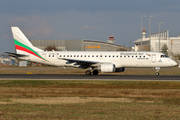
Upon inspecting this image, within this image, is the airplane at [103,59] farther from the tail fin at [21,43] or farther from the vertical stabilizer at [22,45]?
the tail fin at [21,43]

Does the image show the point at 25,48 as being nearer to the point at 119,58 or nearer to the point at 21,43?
the point at 21,43

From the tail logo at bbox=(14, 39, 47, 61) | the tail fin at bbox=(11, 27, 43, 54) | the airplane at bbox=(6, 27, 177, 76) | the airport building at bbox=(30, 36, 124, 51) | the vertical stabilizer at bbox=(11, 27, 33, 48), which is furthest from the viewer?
the airport building at bbox=(30, 36, 124, 51)

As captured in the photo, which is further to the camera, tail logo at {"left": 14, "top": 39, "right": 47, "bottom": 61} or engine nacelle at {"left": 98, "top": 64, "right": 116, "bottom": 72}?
tail logo at {"left": 14, "top": 39, "right": 47, "bottom": 61}

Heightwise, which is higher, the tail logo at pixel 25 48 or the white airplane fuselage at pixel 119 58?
the tail logo at pixel 25 48

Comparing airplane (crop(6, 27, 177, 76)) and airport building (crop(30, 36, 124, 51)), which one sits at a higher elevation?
airport building (crop(30, 36, 124, 51))

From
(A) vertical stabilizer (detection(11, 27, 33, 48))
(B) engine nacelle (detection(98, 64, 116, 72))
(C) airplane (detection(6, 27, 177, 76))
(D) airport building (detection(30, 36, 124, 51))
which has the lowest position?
(B) engine nacelle (detection(98, 64, 116, 72))

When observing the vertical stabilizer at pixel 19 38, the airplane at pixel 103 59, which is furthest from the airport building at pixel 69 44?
the airplane at pixel 103 59

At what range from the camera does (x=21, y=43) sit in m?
36.4

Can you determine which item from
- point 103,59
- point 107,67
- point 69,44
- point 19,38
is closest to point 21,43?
point 19,38

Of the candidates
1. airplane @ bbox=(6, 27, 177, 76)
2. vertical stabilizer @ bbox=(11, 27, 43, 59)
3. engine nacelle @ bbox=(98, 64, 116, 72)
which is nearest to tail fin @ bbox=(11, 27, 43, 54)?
vertical stabilizer @ bbox=(11, 27, 43, 59)

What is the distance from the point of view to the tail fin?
36.1 metres

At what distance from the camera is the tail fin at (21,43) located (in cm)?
3606

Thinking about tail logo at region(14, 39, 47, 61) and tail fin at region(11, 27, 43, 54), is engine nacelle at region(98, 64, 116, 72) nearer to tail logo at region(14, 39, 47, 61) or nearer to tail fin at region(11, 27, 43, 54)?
tail logo at region(14, 39, 47, 61)

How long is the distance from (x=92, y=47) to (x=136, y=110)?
123694 millimetres
